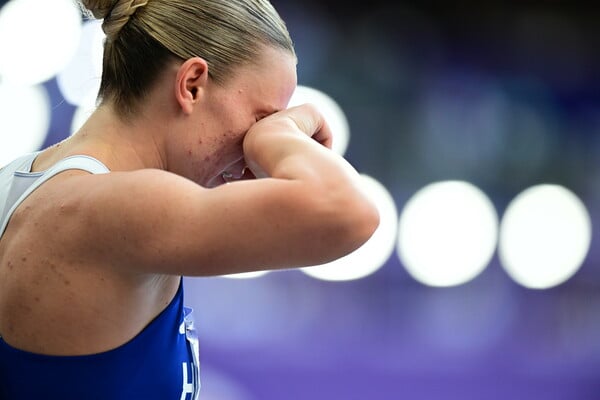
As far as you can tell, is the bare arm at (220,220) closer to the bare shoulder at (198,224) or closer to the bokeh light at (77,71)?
the bare shoulder at (198,224)

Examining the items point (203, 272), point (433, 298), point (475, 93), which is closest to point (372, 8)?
point (475, 93)

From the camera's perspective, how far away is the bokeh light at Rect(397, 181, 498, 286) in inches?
97.5

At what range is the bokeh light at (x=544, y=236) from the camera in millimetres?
2518

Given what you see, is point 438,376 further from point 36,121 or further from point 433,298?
point 36,121

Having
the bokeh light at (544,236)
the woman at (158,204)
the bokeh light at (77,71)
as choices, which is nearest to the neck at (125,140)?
the woman at (158,204)

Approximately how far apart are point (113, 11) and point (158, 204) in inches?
10.9

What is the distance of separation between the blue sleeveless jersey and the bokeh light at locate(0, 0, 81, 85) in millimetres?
1618

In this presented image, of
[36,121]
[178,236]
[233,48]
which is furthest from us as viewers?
[36,121]

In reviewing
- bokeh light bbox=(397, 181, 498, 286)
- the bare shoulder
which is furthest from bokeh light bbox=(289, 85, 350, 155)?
the bare shoulder

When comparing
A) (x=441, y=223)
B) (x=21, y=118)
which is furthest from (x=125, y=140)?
(x=441, y=223)

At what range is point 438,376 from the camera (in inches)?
96.9

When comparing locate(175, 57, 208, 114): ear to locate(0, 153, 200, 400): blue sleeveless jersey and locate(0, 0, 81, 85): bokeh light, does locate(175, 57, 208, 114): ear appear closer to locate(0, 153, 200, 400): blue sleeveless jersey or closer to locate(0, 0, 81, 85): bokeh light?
locate(0, 153, 200, 400): blue sleeveless jersey

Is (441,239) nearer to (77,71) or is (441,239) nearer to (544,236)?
(544,236)

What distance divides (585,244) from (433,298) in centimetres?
56
